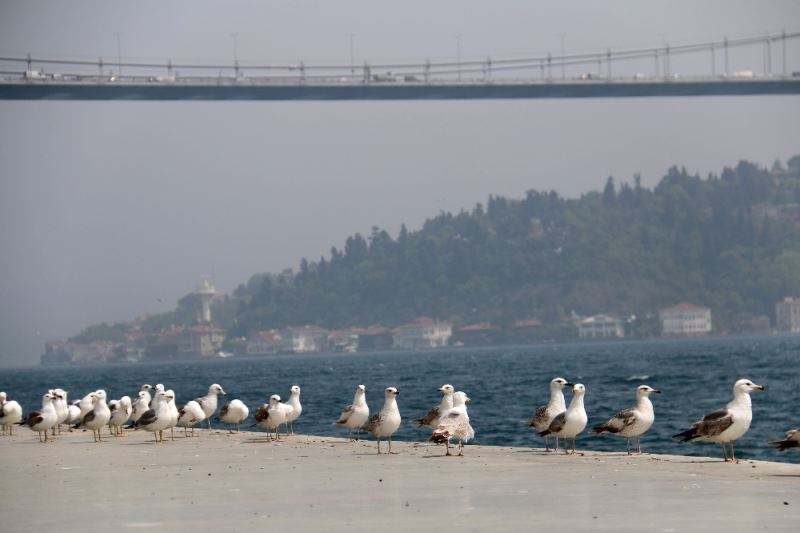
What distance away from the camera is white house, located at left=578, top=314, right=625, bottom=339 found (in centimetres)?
15812

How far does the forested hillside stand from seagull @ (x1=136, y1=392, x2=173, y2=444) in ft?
468

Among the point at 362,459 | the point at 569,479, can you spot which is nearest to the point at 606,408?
the point at 362,459

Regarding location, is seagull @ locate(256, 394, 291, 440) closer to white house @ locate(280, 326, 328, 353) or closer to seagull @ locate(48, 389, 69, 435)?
seagull @ locate(48, 389, 69, 435)

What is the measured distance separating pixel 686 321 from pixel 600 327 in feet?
31.2

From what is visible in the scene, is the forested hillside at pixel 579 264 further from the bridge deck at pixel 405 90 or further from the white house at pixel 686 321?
the bridge deck at pixel 405 90

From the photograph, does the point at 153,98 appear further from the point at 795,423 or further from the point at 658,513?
the point at 658,513

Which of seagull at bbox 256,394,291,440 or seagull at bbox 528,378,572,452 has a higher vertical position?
seagull at bbox 528,378,572,452

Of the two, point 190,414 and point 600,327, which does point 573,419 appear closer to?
point 190,414

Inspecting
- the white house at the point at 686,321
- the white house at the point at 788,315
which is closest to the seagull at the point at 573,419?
the white house at the point at 686,321

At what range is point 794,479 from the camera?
32.3ft

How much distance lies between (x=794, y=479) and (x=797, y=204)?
171964mm

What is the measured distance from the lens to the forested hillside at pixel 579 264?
159875mm

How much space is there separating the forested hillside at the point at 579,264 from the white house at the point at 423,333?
5.98 ft

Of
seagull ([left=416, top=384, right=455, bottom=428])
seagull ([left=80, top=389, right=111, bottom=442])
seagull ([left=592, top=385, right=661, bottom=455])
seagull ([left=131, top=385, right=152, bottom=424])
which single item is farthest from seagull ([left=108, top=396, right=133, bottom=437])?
seagull ([left=592, top=385, right=661, bottom=455])
